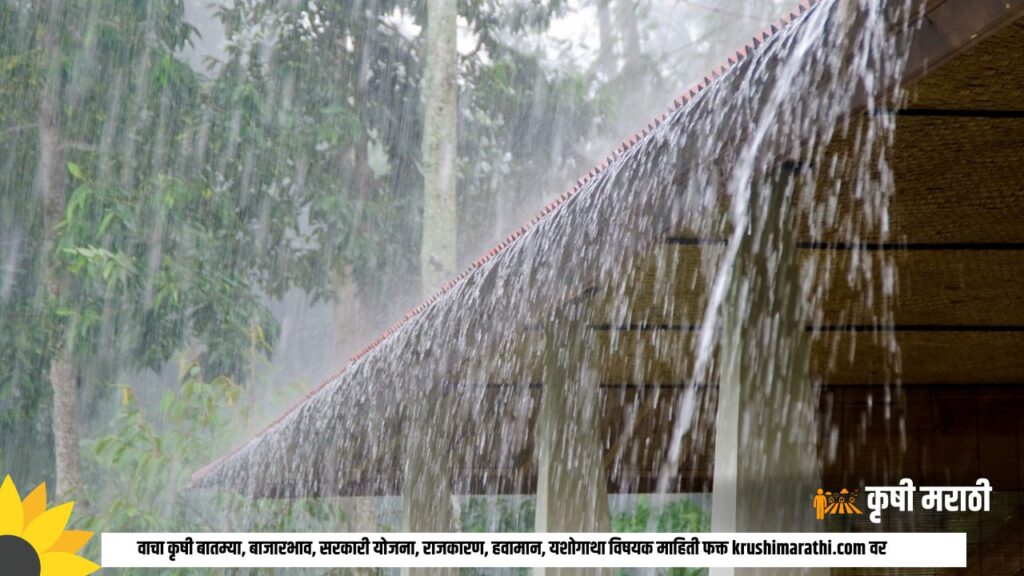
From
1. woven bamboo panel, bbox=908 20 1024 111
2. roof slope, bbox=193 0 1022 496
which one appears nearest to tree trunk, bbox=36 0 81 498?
roof slope, bbox=193 0 1022 496

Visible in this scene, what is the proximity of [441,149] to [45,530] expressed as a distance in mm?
9107

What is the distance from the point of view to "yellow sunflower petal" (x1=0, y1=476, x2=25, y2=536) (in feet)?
13.4

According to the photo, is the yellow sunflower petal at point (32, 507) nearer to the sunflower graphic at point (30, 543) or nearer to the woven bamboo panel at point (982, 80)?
the sunflower graphic at point (30, 543)

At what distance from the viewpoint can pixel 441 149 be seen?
13.1 m

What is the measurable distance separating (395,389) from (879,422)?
1.68 metres

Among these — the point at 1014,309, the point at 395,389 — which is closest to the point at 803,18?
the point at 1014,309

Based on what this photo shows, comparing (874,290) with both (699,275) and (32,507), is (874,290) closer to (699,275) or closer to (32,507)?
(699,275)

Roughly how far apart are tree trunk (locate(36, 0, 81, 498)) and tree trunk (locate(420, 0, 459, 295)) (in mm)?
3787

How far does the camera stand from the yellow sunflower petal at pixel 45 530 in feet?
13.5

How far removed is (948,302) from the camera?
2.82 meters

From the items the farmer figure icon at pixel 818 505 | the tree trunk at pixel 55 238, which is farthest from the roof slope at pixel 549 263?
→ the tree trunk at pixel 55 238

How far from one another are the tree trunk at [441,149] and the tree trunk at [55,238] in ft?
12.4

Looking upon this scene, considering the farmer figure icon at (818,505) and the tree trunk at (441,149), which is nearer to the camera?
the farmer figure icon at (818,505)

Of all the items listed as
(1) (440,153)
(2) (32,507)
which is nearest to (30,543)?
(2) (32,507)
